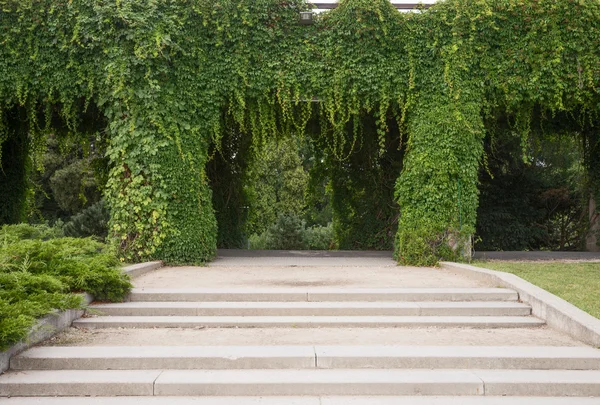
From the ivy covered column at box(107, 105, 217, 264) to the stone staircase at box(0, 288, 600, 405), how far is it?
160 inches

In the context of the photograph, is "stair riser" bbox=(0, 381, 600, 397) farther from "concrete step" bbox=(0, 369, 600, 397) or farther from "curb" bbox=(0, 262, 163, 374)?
"curb" bbox=(0, 262, 163, 374)

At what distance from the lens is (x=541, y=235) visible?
16828mm

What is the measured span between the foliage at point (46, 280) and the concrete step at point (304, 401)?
0.76 m

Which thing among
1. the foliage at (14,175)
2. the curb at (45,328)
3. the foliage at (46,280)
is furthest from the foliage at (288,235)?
the curb at (45,328)

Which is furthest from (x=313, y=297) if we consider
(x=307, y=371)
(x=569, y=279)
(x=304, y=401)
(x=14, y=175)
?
(x=14, y=175)

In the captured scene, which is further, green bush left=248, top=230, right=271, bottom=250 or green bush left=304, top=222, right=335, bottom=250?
green bush left=248, top=230, right=271, bottom=250

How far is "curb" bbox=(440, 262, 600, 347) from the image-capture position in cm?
538

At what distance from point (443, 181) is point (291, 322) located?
557cm

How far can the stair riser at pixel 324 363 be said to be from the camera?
4852 millimetres

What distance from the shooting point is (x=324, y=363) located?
4.88m

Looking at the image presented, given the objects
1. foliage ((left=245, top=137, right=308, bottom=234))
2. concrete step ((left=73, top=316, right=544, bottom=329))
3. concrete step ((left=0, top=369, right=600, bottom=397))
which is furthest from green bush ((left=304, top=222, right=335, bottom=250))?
concrete step ((left=0, top=369, right=600, bottom=397))

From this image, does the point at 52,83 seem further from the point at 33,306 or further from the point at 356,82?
the point at 33,306

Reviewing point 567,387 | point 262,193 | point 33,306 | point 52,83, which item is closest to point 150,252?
point 52,83

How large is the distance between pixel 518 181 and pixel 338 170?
5.89 metres
